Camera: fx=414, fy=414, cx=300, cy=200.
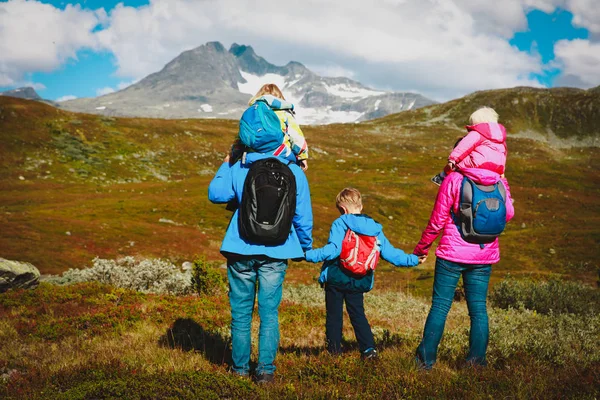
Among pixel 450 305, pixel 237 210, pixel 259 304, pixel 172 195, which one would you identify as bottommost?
pixel 172 195

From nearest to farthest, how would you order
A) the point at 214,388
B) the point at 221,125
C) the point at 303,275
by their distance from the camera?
the point at 214,388 → the point at 303,275 → the point at 221,125

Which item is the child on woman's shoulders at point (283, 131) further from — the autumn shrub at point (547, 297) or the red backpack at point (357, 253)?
the autumn shrub at point (547, 297)

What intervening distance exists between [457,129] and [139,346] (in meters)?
131

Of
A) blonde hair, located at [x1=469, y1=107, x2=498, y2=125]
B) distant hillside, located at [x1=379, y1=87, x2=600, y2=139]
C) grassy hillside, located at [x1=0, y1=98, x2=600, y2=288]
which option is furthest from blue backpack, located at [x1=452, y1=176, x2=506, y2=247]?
distant hillside, located at [x1=379, y1=87, x2=600, y2=139]

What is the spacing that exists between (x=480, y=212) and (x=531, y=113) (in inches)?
6526

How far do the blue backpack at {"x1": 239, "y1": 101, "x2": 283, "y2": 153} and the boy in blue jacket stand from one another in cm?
168

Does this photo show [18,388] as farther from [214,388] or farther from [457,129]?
[457,129]

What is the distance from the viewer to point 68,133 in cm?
5656

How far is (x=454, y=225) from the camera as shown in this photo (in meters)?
5.58

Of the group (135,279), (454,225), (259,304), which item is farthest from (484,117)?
(135,279)

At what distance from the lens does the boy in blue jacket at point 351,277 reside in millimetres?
5973

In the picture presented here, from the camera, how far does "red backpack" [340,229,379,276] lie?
5926 mm

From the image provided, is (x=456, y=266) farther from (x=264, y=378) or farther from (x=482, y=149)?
(x=264, y=378)

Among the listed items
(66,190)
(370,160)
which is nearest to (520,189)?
(370,160)
